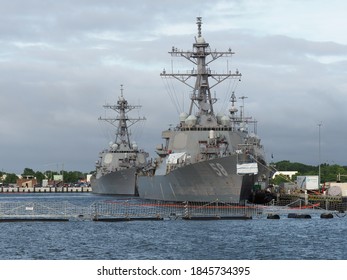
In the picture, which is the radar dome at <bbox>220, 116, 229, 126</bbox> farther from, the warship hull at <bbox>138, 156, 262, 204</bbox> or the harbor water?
the harbor water

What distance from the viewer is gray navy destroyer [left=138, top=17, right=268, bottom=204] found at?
72000mm

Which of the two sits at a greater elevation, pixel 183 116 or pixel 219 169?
pixel 183 116

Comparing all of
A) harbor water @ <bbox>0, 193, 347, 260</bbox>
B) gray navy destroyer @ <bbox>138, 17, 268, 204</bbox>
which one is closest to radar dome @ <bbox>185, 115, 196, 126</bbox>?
gray navy destroyer @ <bbox>138, 17, 268, 204</bbox>

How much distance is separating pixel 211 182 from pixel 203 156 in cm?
453

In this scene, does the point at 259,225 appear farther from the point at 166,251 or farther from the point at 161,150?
the point at 161,150

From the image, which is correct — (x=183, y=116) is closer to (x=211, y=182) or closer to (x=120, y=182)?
(x=211, y=182)

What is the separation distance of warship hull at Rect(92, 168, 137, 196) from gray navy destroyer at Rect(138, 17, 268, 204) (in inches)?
1165

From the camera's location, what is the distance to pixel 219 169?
7200 centimetres

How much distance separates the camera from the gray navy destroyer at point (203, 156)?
72.0m

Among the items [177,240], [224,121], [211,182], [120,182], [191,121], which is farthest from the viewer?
[120,182]

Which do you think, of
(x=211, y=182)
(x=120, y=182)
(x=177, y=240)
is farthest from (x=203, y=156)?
(x=120, y=182)

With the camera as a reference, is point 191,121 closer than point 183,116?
Yes

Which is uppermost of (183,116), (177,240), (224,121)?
(183,116)
